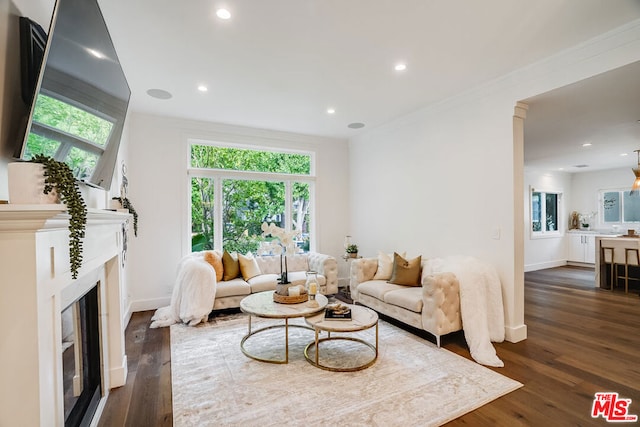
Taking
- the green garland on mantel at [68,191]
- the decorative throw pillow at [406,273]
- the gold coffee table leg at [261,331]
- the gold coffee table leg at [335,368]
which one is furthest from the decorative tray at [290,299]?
the green garland on mantel at [68,191]

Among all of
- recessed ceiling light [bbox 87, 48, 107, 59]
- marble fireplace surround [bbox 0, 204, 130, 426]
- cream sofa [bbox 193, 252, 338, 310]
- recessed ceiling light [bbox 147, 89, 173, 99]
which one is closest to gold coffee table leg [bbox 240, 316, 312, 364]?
cream sofa [bbox 193, 252, 338, 310]

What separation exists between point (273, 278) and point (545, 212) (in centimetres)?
774

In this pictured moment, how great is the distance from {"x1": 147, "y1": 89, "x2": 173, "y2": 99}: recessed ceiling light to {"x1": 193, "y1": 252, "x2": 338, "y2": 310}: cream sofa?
2.12 m

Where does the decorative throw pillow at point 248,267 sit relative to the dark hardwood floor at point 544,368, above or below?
above

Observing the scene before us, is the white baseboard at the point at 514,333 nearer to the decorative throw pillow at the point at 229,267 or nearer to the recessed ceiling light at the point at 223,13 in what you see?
the decorative throw pillow at the point at 229,267

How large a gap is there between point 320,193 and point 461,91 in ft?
9.55

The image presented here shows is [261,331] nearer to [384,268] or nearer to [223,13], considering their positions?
[384,268]

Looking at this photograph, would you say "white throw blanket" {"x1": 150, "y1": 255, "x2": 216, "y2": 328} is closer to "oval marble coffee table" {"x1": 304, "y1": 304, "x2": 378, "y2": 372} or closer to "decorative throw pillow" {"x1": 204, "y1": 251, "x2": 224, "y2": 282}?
"decorative throw pillow" {"x1": 204, "y1": 251, "x2": 224, "y2": 282}

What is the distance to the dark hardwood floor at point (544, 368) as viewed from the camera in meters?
2.06

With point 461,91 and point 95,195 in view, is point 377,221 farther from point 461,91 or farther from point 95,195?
point 95,195

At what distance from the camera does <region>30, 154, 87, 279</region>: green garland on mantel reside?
1.21 meters

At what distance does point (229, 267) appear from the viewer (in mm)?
4266

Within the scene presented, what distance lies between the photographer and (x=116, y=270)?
2459 mm

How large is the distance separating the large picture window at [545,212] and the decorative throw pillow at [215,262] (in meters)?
7.49
